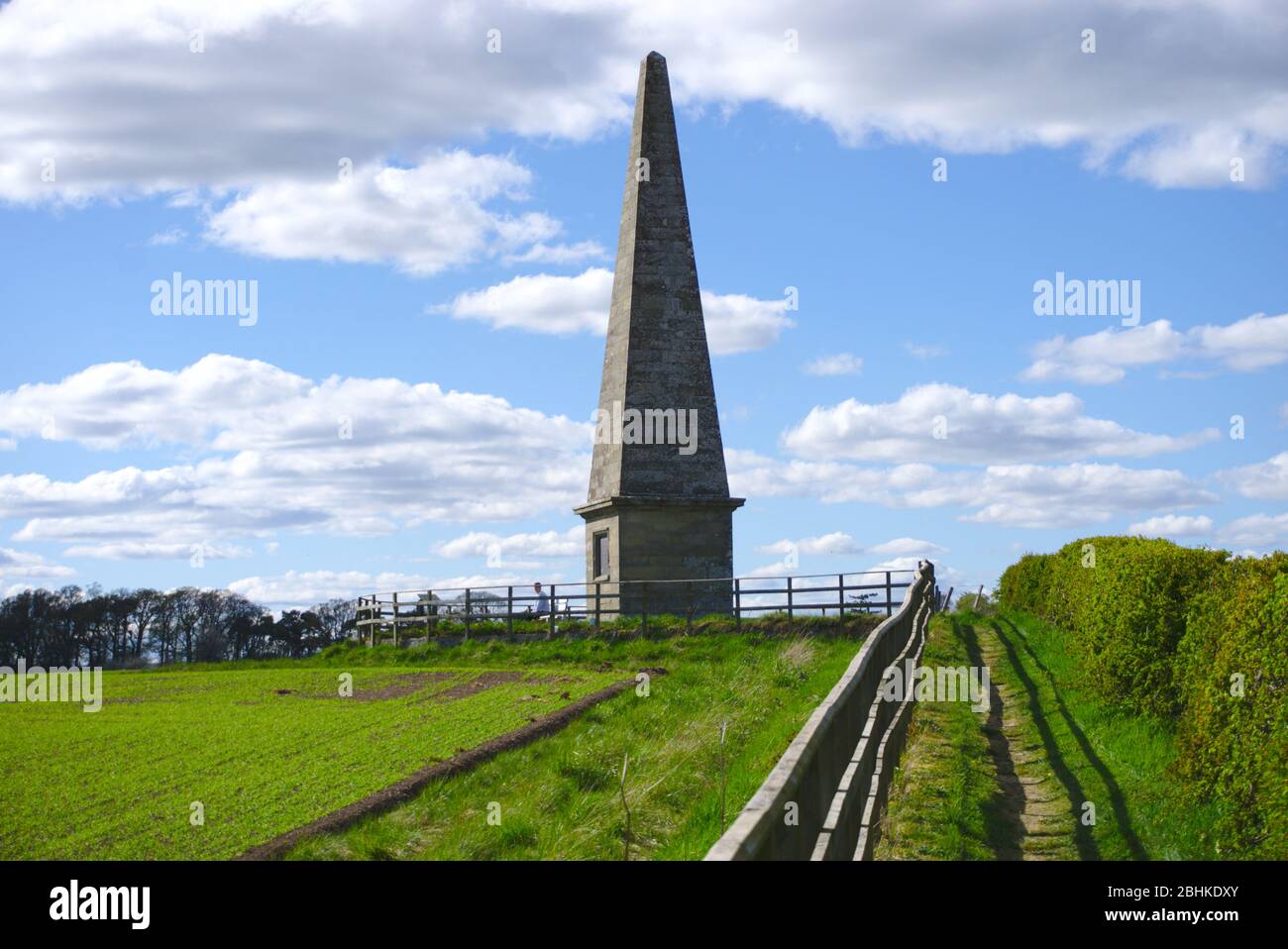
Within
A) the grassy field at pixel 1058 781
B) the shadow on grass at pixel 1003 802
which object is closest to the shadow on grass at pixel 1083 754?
the grassy field at pixel 1058 781

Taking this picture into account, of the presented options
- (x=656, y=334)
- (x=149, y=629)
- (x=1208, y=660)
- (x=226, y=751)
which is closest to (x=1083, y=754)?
(x=1208, y=660)

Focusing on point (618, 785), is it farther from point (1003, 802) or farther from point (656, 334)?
point (656, 334)

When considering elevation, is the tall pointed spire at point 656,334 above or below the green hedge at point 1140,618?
above

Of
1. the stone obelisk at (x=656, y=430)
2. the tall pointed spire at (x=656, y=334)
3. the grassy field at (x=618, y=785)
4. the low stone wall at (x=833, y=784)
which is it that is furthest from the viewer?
the tall pointed spire at (x=656, y=334)

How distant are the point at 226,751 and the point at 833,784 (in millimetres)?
10631

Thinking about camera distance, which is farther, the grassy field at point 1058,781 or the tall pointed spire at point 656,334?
the tall pointed spire at point 656,334

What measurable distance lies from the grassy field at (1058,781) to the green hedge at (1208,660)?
307mm

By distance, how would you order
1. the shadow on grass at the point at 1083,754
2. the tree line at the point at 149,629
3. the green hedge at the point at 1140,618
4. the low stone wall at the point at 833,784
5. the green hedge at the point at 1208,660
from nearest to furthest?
the low stone wall at the point at 833,784 < the green hedge at the point at 1208,660 < the shadow on grass at the point at 1083,754 < the green hedge at the point at 1140,618 < the tree line at the point at 149,629

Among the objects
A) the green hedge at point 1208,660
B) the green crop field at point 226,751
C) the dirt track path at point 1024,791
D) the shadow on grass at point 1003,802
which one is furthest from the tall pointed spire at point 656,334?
the shadow on grass at point 1003,802

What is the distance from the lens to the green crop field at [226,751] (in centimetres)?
1168

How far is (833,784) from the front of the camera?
7230 mm

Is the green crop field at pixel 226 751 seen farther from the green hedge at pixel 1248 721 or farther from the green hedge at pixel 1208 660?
the green hedge at pixel 1248 721
